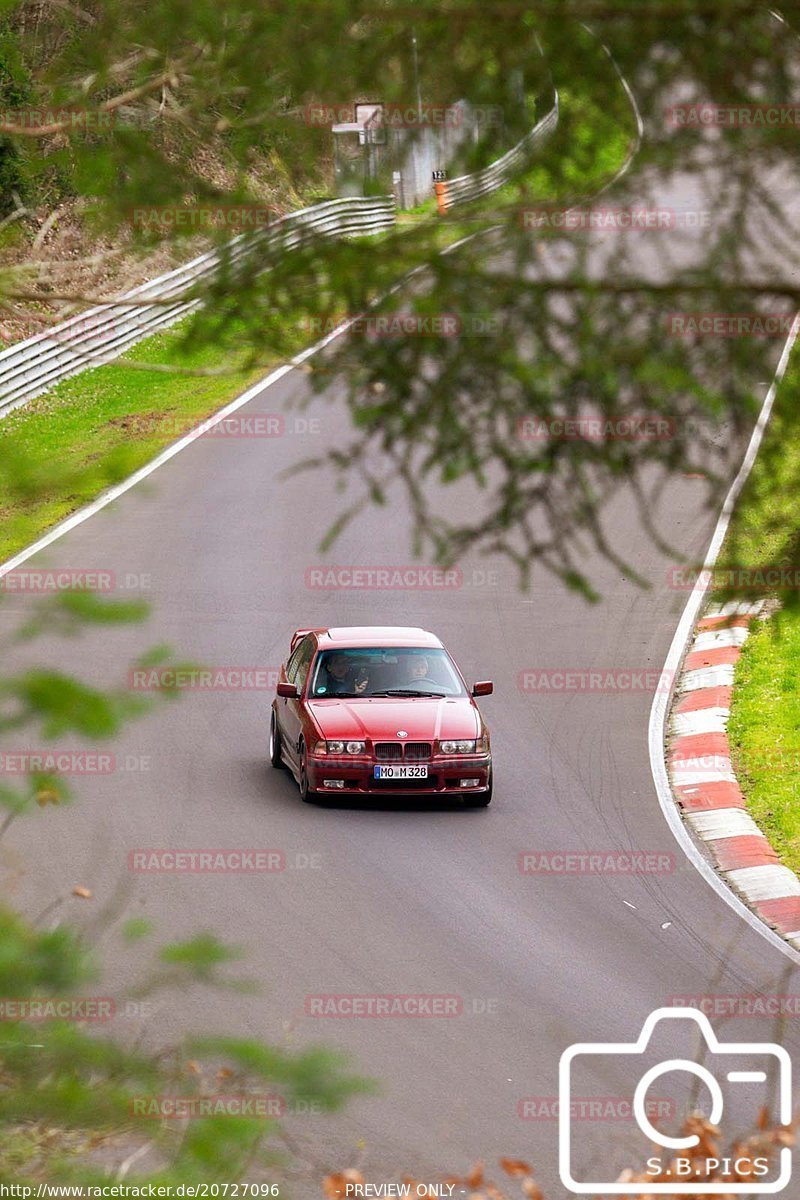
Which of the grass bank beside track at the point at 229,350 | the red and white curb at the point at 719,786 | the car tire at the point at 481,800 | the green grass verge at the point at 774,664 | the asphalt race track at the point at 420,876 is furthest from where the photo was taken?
the car tire at the point at 481,800

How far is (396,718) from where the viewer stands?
48.4 ft

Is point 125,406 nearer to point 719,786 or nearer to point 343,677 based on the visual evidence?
point 343,677

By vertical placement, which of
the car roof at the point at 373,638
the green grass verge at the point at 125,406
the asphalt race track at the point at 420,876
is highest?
the green grass verge at the point at 125,406

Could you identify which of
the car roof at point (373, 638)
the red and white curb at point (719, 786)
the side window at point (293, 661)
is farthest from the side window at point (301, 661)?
the red and white curb at point (719, 786)

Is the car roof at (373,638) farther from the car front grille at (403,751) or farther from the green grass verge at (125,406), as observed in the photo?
the green grass verge at (125,406)

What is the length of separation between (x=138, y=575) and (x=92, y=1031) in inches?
724

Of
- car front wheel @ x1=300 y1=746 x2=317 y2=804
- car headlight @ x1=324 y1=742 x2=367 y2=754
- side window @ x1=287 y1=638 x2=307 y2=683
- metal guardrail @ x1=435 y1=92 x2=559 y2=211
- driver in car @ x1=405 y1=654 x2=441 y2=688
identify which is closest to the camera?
metal guardrail @ x1=435 y1=92 x2=559 y2=211

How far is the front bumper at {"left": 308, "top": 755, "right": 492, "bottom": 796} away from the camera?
47.5ft

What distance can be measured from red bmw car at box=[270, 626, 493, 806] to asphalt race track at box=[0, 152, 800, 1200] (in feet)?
1.17

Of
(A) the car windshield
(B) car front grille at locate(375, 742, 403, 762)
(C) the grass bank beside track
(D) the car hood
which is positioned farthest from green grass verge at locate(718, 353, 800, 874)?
(B) car front grille at locate(375, 742, 403, 762)

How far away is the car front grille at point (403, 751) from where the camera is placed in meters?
14.4

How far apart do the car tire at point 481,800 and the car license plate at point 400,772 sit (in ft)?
2.17

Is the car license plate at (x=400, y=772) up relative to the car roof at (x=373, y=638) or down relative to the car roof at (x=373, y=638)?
down

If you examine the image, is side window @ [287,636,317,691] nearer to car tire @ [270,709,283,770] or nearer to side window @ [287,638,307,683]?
side window @ [287,638,307,683]
